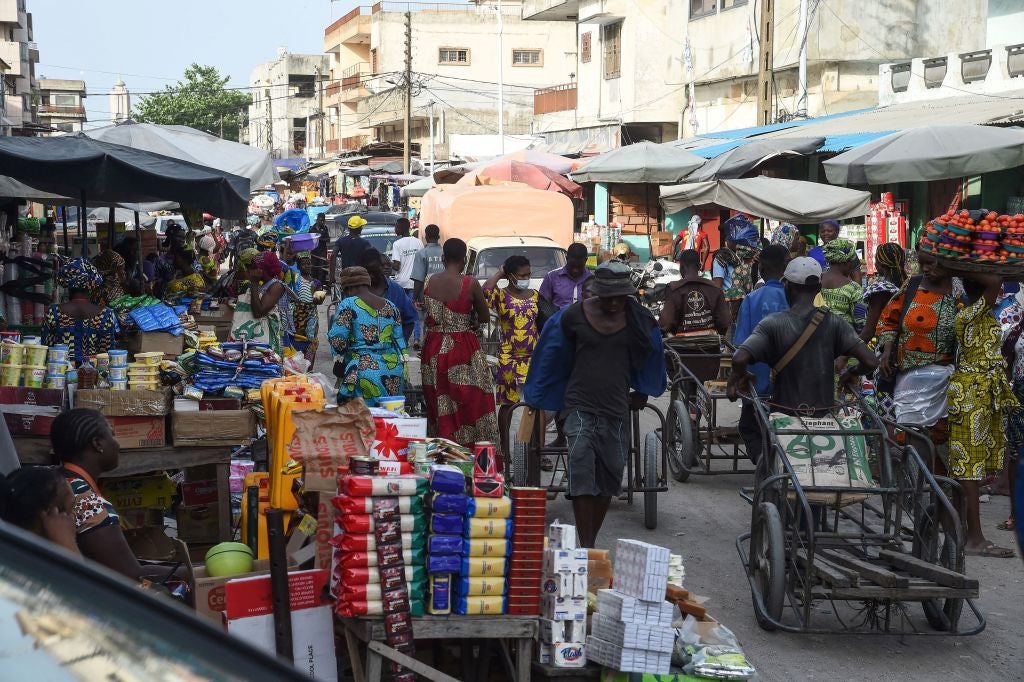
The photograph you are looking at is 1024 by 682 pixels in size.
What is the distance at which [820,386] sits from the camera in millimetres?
7336

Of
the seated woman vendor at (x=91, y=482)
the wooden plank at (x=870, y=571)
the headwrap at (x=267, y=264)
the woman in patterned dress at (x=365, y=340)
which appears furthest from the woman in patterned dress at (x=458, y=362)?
the seated woman vendor at (x=91, y=482)

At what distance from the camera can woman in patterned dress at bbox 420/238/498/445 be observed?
9.10m

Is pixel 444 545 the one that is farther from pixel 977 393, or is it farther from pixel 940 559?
pixel 977 393

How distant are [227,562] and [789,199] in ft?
35.3

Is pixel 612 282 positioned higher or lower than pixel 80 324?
higher

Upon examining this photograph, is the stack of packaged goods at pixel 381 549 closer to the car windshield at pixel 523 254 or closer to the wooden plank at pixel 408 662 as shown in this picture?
the wooden plank at pixel 408 662

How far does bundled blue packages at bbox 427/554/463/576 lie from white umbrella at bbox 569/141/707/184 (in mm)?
15888

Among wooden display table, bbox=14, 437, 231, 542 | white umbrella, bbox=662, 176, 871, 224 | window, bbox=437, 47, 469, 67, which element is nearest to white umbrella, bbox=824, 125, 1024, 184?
white umbrella, bbox=662, 176, 871, 224

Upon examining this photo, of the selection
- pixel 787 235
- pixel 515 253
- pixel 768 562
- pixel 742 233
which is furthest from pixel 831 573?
pixel 515 253

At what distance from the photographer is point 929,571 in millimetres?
5926

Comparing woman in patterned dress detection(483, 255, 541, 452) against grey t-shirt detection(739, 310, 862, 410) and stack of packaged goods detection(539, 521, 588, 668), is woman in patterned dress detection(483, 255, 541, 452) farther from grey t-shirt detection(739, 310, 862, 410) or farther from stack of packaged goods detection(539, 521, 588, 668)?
stack of packaged goods detection(539, 521, 588, 668)

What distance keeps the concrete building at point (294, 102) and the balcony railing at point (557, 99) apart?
45.6 m

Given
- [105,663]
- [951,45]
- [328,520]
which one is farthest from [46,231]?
[951,45]

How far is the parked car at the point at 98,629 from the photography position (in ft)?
5.20
